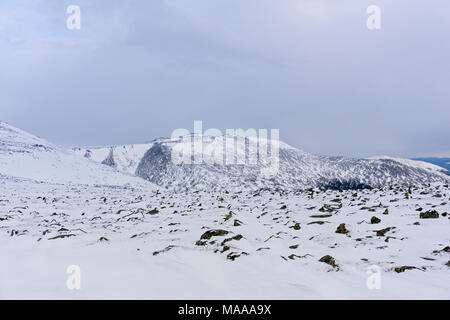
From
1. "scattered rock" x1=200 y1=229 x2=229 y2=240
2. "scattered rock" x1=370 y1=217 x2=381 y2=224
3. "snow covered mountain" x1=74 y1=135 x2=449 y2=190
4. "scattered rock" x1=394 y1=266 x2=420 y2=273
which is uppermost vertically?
"scattered rock" x1=394 y1=266 x2=420 y2=273

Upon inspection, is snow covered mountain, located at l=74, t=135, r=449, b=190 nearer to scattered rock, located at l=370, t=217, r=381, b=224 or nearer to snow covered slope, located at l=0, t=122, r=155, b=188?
snow covered slope, located at l=0, t=122, r=155, b=188

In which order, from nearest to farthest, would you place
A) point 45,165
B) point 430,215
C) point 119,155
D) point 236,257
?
point 236,257 → point 430,215 → point 45,165 → point 119,155

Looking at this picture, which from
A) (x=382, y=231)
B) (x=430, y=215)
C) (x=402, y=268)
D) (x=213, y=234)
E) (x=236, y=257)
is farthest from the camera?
(x=430, y=215)

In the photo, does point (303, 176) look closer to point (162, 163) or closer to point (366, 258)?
point (162, 163)

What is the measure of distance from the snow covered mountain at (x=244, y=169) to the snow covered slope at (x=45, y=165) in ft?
72.5

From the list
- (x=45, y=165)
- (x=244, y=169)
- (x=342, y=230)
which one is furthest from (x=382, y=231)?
(x=244, y=169)

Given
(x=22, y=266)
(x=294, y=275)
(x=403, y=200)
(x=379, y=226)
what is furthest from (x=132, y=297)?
(x=403, y=200)

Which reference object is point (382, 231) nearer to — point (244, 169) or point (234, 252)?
point (234, 252)

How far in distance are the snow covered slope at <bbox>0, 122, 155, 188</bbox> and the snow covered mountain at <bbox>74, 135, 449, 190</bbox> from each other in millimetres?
22105

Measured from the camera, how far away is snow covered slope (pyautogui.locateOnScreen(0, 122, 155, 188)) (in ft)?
108

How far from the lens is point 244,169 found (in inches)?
2940

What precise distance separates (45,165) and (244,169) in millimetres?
49614

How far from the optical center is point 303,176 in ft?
259

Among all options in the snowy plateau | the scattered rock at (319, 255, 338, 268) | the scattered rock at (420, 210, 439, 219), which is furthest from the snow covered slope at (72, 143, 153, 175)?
the scattered rock at (319, 255, 338, 268)
